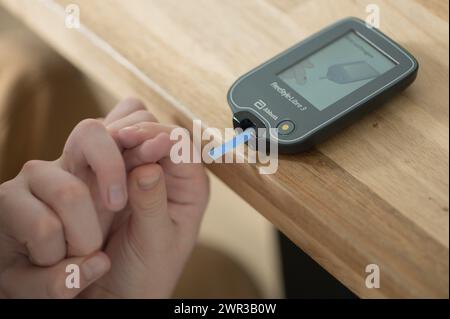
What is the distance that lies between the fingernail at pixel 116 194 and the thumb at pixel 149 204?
2 cm

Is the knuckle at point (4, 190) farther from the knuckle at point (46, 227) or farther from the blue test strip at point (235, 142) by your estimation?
the blue test strip at point (235, 142)

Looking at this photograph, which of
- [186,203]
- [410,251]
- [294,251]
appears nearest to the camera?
[410,251]

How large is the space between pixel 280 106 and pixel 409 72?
0.10 metres

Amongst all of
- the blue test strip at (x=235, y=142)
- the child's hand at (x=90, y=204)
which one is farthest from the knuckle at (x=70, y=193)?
the blue test strip at (x=235, y=142)

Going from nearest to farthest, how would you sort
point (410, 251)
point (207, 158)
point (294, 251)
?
1. point (410, 251)
2. point (207, 158)
3. point (294, 251)

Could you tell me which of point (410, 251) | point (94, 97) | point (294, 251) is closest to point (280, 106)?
point (410, 251)

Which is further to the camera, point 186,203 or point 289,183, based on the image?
point 186,203

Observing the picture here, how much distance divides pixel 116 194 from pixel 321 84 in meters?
0.17

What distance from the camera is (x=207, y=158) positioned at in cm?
59

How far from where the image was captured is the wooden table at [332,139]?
1.64 ft

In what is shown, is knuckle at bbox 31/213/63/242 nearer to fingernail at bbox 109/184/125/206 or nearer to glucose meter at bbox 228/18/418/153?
fingernail at bbox 109/184/125/206

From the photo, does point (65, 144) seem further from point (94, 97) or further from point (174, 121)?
point (94, 97)

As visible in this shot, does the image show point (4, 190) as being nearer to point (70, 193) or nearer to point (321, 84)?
point (70, 193)

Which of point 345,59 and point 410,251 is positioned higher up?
point 345,59
